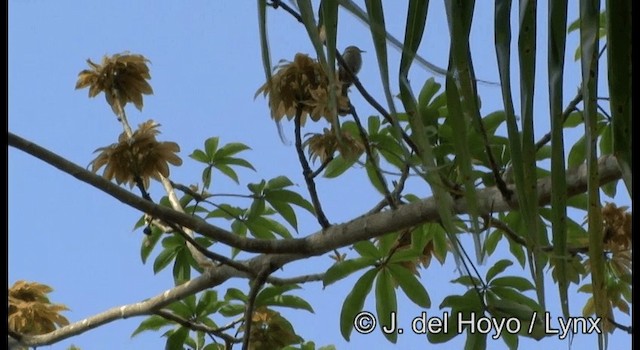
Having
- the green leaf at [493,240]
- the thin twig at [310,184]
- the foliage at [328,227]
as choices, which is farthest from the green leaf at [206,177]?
the green leaf at [493,240]

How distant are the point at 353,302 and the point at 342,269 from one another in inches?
2.0

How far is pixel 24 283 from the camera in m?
1.43

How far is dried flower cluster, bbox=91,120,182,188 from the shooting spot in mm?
1335

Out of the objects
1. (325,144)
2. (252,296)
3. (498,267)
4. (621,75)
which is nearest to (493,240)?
(498,267)

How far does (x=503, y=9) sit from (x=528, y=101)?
2.1 inches

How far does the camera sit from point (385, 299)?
49.6 inches

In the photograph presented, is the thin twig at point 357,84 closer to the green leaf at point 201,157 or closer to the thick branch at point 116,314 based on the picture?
the thick branch at point 116,314

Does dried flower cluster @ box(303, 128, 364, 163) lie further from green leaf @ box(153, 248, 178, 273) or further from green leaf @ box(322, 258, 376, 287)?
green leaf @ box(153, 248, 178, 273)

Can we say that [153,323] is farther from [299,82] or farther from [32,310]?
[299,82]

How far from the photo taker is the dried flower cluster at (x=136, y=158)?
1.33 meters

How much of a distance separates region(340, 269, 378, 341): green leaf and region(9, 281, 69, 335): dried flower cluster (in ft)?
1.56

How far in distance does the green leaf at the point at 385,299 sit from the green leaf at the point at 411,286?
0.01m

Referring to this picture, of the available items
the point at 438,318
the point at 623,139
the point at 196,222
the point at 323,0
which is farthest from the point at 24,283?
the point at 623,139

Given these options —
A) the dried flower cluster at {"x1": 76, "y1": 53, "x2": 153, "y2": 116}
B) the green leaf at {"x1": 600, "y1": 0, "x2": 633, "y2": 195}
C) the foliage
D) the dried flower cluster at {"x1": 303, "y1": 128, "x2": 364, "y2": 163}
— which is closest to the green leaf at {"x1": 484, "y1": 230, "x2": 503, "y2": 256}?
the foliage
